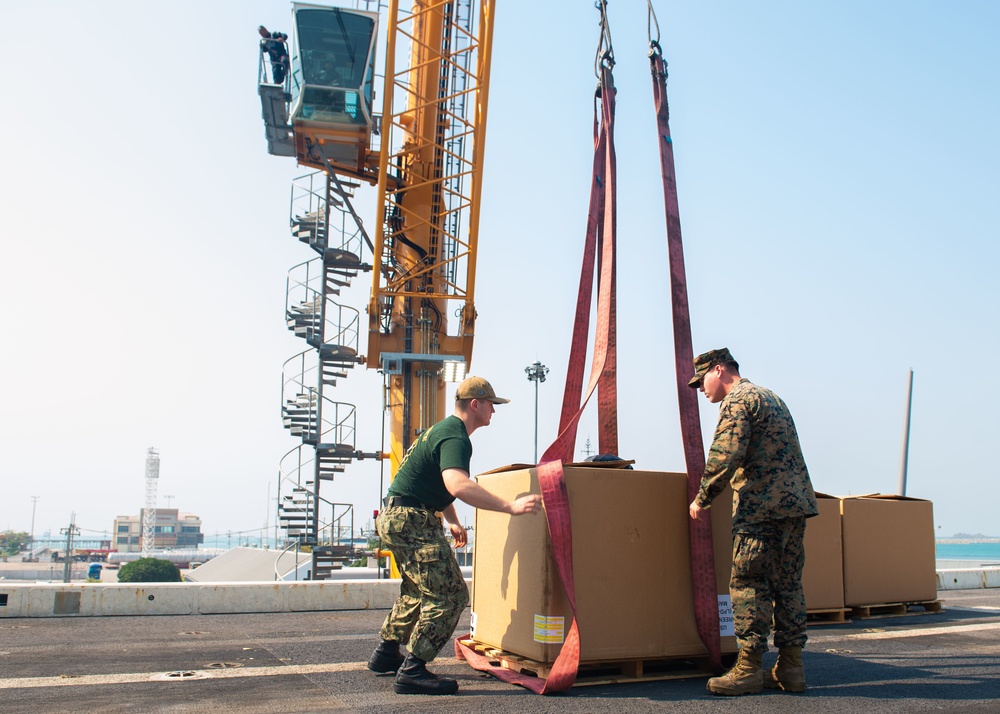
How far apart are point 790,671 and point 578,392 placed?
6.60 feet

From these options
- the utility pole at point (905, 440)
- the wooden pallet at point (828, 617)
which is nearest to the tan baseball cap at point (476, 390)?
the wooden pallet at point (828, 617)

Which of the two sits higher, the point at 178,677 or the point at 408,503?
the point at 408,503

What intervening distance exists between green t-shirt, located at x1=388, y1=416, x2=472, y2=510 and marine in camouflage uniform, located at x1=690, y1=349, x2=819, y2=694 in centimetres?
129

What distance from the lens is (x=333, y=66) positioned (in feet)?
69.1

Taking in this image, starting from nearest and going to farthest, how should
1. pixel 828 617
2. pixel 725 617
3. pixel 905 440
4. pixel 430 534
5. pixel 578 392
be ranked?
pixel 430 534 → pixel 725 617 → pixel 578 392 → pixel 828 617 → pixel 905 440

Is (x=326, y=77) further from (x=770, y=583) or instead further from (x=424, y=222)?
(x=770, y=583)

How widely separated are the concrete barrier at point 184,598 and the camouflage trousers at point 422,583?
3586 mm

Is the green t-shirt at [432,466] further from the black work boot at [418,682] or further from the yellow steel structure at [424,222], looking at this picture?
the yellow steel structure at [424,222]

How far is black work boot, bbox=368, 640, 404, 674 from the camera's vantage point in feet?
13.6

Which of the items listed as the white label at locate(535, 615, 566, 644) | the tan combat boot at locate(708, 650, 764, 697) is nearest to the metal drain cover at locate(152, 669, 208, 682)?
the white label at locate(535, 615, 566, 644)

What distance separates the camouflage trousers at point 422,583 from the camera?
387 centimetres

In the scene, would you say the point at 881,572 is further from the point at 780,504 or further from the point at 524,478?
the point at 524,478

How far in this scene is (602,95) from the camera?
5.66 meters

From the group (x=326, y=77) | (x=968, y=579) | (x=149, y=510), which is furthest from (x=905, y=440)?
(x=149, y=510)
